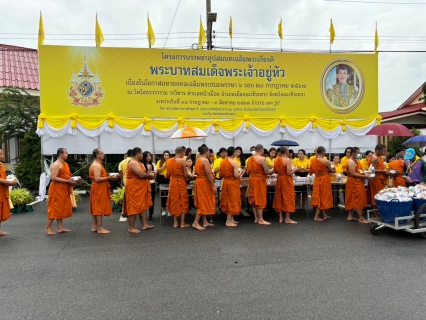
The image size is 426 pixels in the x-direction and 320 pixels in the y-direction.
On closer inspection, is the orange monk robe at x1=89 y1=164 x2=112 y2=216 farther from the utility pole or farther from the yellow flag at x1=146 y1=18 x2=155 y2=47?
the utility pole

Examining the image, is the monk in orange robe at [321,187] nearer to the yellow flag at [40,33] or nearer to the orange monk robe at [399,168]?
the orange monk robe at [399,168]

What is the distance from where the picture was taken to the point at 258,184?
6672mm

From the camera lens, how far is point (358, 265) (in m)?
4.29

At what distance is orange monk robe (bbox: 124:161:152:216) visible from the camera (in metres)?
6.03

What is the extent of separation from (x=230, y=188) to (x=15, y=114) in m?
9.20

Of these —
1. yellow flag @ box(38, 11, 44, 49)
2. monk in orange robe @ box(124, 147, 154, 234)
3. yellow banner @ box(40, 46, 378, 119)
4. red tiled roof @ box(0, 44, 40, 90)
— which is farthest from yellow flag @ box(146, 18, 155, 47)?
red tiled roof @ box(0, 44, 40, 90)

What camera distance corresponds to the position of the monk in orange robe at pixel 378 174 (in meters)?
6.90

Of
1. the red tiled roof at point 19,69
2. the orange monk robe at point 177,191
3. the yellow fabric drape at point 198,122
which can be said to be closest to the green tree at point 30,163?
the yellow fabric drape at point 198,122

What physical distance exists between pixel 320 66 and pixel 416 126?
8.23 meters

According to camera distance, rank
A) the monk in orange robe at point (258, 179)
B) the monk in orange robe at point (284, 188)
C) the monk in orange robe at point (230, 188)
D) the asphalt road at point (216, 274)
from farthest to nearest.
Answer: the monk in orange robe at point (284, 188) → the monk in orange robe at point (258, 179) → the monk in orange robe at point (230, 188) → the asphalt road at point (216, 274)

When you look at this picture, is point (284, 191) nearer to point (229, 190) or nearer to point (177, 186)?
point (229, 190)

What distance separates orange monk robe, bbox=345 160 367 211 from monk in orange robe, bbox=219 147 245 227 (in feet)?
7.50

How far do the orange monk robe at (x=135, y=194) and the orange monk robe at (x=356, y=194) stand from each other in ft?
13.4

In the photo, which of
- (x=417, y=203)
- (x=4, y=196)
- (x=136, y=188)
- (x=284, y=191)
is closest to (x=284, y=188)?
(x=284, y=191)
